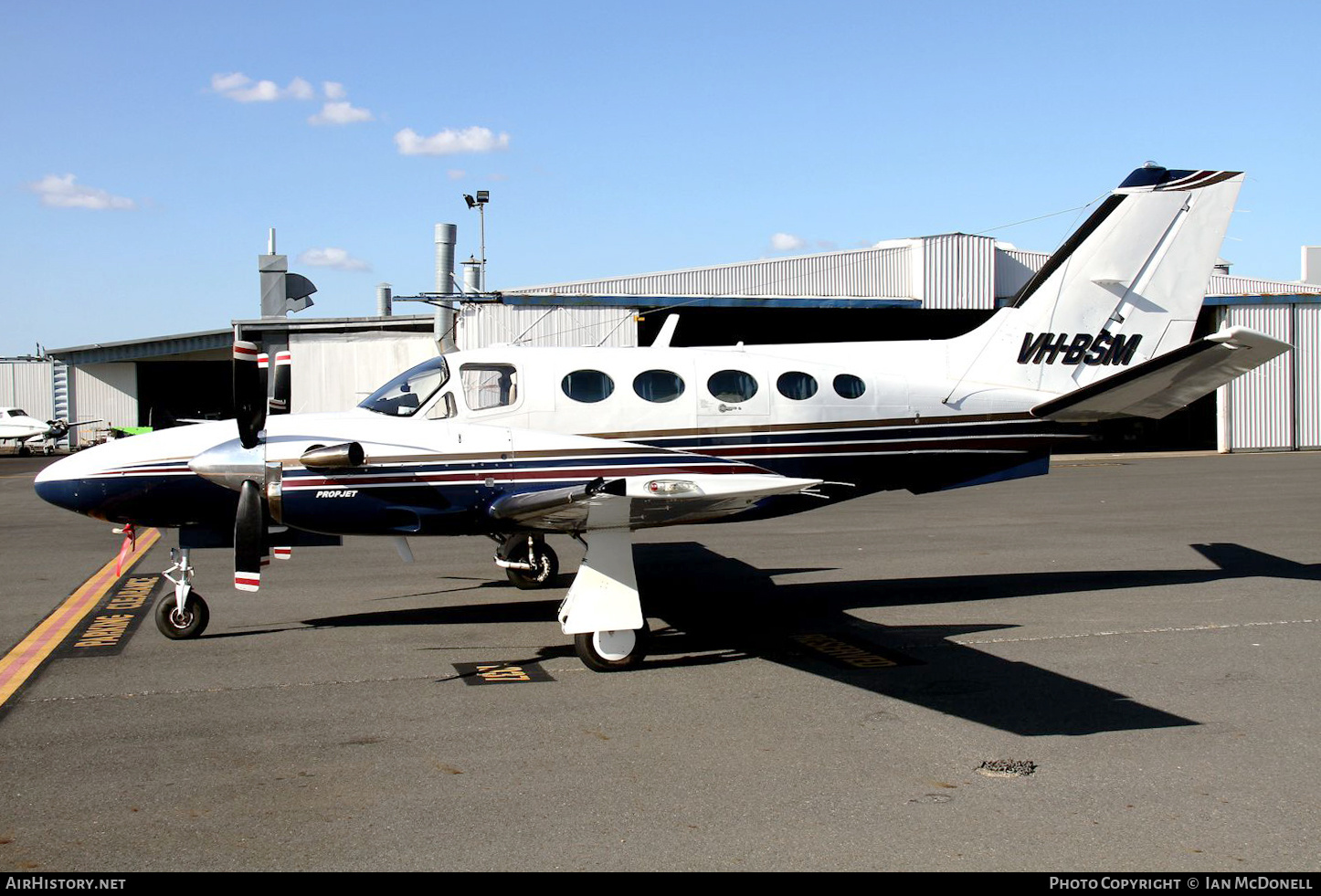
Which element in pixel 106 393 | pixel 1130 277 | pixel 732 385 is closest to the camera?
pixel 732 385

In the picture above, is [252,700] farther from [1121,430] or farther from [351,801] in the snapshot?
[1121,430]

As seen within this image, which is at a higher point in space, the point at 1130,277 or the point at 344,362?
the point at 1130,277

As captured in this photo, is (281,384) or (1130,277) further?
(1130,277)

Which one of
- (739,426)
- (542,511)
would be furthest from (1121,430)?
(542,511)

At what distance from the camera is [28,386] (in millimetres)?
62219

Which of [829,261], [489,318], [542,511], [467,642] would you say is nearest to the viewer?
[542,511]

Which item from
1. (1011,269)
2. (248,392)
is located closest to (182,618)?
(248,392)

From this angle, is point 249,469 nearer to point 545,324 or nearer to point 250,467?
point 250,467

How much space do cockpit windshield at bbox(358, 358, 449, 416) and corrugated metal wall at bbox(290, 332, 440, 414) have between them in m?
22.7

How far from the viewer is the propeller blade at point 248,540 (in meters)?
9.08

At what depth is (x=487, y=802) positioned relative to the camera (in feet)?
19.4

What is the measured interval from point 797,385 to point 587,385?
231 centimetres

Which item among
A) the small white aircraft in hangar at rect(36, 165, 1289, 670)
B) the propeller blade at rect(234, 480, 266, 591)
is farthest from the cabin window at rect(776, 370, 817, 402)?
the propeller blade at rect(234, 480, 266, 591)

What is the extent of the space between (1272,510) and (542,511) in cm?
1708
